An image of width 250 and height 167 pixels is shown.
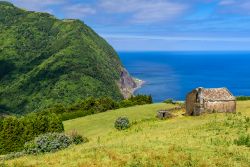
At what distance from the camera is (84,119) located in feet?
293

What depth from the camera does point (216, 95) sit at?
69.4 metres

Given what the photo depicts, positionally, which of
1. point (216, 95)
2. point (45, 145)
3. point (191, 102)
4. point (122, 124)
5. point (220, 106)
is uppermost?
point (216, 95)

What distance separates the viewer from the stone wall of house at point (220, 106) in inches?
2682

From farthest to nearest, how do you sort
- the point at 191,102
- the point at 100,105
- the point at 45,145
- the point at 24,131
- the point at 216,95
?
the point at 100,105 < the point at 24,131 < the point at 191,102 < the point at 216,95 < the point at 45,145

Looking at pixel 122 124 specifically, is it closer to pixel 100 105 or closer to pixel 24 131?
pixel 24 131

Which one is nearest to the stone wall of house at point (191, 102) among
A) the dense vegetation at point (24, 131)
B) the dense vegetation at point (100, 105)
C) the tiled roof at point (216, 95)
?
the tiled roof at point (216, 95)

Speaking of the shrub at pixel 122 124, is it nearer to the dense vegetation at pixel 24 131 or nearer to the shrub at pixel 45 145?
the dense vegetation at pixel 24 131

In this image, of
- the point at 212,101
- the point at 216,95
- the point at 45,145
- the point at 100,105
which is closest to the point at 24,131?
the point at 212,101

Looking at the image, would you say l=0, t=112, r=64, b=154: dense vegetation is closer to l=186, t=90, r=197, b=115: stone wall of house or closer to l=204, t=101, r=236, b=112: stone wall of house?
l=186, t=90, r=197, b=115: stone wall of house

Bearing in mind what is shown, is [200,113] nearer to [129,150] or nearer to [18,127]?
[18,127]

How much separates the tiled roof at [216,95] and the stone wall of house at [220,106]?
0.71 m

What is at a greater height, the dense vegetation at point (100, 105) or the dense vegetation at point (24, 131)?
the dense vegetation at point (100, 105)

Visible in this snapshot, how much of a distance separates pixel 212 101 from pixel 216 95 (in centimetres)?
199

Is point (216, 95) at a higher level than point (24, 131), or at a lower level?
higher
